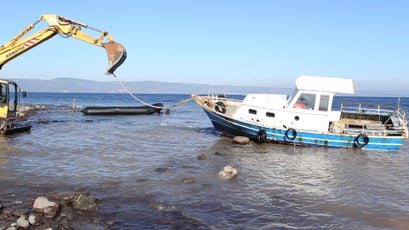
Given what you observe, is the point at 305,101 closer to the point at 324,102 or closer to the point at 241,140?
the point at 324,102

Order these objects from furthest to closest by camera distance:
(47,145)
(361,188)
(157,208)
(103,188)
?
(47,145), (361,188), (103,188), (157,208)

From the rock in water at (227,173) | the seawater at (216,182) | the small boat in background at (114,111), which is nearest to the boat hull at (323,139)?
the seawater at (216,182)

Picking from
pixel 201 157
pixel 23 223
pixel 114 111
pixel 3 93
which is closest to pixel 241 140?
pixel 201 157

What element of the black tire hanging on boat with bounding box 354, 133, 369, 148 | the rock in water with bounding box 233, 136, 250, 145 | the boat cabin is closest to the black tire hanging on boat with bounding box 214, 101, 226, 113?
the rock in water with bounding box 233, 136, 250, 145

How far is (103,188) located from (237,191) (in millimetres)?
4574

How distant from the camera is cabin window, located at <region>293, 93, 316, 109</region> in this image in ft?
75.9

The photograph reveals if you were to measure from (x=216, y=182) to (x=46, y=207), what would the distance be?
622 centimetres

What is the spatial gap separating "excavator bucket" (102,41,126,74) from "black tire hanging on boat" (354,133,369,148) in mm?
14838

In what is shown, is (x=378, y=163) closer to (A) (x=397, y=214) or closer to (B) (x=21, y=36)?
(A) (x=397, y=214)

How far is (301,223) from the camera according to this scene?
32.8ft

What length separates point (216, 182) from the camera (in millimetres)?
13789

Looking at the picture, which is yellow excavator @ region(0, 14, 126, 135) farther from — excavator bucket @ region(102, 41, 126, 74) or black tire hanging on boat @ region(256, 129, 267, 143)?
black tire hanging on boat @ region(256, 129, 267, 143)

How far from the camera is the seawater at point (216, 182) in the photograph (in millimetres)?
10250

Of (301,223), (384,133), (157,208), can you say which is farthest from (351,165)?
(157,208)
